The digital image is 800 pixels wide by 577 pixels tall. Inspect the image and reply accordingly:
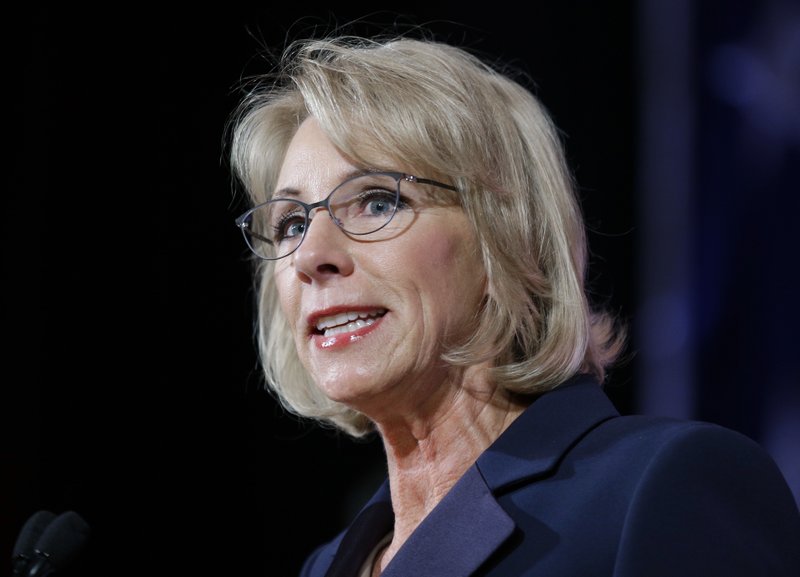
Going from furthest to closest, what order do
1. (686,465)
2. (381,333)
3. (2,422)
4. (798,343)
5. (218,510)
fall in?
(218,510) → (798,343) → (2,422) → (381,333) → (686,465)

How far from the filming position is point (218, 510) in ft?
10.6

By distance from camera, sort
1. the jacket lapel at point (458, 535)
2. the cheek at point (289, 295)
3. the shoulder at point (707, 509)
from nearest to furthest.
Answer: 1. the shoulder at point (707, 509)
2. the jacket lapel at point (458, 535)
3. the cheek at point (289, 295)

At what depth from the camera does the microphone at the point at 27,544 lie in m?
1.44

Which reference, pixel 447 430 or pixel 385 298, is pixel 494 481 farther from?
pixel 385 298

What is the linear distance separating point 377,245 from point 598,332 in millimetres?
558

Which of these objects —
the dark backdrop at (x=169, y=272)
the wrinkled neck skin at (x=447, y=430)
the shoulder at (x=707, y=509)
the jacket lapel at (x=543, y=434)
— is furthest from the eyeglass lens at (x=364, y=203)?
the dark backdrop at (x=169, y=272)

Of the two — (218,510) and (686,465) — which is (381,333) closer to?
(686,465)

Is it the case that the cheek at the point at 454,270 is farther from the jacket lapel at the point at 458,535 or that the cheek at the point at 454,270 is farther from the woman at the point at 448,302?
the jacket lapel at the point at 458,535

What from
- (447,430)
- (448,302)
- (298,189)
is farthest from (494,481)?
(298,189)

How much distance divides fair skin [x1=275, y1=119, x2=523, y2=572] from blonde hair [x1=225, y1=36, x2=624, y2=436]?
4 centimetres

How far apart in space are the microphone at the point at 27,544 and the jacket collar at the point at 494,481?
1.89ft

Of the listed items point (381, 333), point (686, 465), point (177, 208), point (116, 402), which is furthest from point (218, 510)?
point (686, 465)

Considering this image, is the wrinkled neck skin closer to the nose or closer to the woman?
the woman

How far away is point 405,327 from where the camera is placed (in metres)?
1.63
